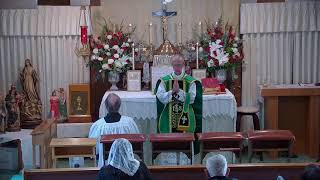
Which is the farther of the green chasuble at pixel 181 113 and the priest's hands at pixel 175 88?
the green chasuble at pixel 181 113

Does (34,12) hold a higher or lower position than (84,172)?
higher

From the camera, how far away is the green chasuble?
25.9 ft

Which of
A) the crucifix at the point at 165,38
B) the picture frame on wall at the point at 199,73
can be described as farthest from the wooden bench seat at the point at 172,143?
the crucifix at the point at 165,38

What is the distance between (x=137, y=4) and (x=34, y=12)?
5.59 feet

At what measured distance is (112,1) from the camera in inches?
388

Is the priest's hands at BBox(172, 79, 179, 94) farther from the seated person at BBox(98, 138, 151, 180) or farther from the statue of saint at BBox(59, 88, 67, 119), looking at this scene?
the seated person at BBox(98, 138, 151, 180)

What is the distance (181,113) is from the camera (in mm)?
7949

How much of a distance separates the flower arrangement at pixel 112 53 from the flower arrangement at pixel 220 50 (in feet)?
3.91

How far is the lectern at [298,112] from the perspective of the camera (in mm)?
9062

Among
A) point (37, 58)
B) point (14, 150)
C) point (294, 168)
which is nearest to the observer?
point (294, 168)

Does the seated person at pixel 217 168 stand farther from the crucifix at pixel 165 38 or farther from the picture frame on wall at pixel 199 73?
the crucifix at pixel 165 38

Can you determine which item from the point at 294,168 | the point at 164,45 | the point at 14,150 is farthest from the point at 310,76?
the point at 14,150

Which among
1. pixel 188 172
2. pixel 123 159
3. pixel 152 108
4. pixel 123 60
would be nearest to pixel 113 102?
pixel 188 172

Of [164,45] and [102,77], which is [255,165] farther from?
[102,77]
